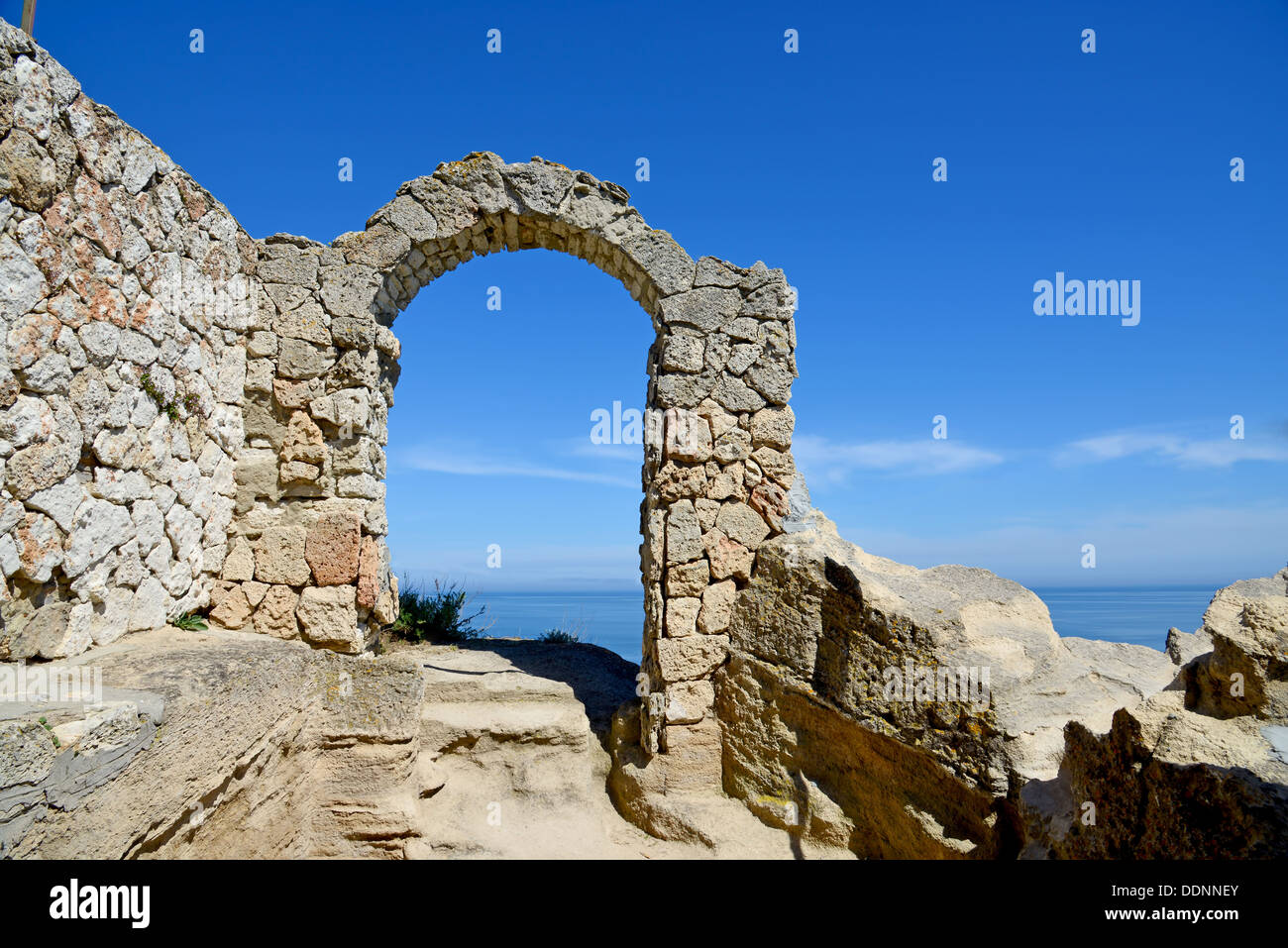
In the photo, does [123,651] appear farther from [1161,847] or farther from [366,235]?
[1161,847]

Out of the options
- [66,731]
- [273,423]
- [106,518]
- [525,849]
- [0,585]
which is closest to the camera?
[66,731]

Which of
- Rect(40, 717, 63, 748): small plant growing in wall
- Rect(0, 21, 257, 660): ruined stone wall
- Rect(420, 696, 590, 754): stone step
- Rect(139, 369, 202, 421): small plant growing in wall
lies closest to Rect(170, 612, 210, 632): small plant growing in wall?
Rect(0, 21, 257, 660): ruined stone wall

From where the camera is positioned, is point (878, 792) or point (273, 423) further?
point (273, 423)

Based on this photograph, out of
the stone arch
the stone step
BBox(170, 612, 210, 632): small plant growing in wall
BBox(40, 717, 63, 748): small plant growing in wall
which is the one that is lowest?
the stone step

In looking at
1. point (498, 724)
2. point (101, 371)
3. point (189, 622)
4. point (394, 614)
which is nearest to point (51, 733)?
point (101, 371)

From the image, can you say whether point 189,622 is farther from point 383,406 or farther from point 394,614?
point 383,406

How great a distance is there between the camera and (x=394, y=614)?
19.2ft

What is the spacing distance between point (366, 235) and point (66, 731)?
3.89 m

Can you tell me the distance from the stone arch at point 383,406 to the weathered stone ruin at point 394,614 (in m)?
0.02

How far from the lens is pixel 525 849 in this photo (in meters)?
4.80

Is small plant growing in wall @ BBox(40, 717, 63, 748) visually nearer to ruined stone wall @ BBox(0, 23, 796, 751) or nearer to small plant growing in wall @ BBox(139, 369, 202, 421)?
ruined stone wall @ BBox(0, 23, 796, 751)

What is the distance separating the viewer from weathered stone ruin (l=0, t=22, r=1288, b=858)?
299 centimetres

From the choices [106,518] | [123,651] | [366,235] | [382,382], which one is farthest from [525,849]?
[366,235]

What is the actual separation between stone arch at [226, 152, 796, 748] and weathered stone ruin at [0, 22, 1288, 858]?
0.08ft
